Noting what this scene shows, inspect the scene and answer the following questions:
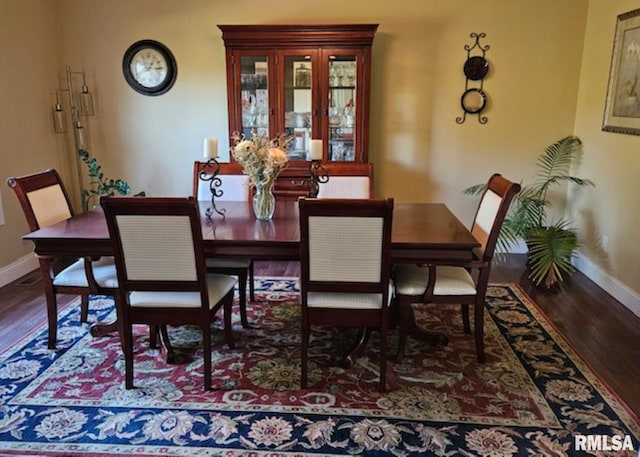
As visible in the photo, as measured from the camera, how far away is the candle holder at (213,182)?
119 inches

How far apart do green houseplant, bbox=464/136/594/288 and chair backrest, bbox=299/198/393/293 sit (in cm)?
215

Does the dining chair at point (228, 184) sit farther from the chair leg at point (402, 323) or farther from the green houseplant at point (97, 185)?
the green houseplant at point (97, 185)

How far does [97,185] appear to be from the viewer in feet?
15.8

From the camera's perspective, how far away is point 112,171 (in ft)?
15.8

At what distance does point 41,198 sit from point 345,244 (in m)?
1.83

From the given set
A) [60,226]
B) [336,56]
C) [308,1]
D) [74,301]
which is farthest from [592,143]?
[74,301]

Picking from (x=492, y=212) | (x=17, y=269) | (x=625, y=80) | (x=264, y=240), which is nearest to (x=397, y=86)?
(x=625, y=80)

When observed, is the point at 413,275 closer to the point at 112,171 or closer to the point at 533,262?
the point at 533,262

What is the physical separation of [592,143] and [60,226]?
12.9 ft

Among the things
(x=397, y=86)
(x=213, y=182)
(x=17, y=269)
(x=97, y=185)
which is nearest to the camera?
(x=213, y=182)

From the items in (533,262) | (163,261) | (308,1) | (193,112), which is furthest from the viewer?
(193,112)

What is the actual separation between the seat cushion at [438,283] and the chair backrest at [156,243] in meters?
1.02

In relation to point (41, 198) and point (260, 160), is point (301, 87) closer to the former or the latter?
point (260, 160)

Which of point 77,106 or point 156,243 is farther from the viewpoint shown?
point 77,106
